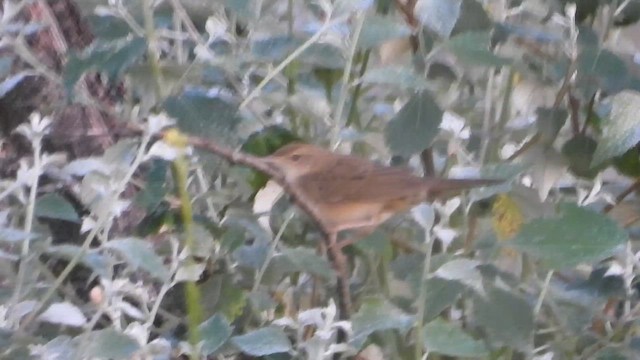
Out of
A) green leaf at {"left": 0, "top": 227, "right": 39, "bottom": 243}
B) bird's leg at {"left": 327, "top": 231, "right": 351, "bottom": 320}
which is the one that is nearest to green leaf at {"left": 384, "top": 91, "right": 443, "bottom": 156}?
bird's leg at {"left": 327, "top": 231, "right": 351, "bottom": 320}

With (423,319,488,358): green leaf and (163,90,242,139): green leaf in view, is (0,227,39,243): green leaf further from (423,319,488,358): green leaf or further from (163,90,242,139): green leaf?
(423,319,488,358): green leaf

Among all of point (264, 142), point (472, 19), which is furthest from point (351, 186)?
point (472, 19)

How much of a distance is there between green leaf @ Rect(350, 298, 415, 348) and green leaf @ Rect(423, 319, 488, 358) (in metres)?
0.02

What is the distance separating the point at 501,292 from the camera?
809mm

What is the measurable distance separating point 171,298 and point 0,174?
0.25 metres

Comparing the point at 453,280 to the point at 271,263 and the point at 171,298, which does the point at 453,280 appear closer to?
the point at 271,263

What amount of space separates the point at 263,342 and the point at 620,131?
331 millimetres

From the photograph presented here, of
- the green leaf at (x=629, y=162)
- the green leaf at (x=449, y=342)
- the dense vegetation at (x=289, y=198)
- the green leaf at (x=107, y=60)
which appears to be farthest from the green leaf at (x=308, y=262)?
the green leaf at (x=629, y=162)

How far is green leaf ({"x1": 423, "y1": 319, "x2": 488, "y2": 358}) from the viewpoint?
713 millimetres

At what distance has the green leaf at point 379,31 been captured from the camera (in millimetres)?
809

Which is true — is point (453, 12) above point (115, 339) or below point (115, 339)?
above

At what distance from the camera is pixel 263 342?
0.72 m

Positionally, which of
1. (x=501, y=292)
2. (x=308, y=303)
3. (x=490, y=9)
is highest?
(x=490, y=9)

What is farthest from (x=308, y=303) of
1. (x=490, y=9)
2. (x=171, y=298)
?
(x=490, y=9)
